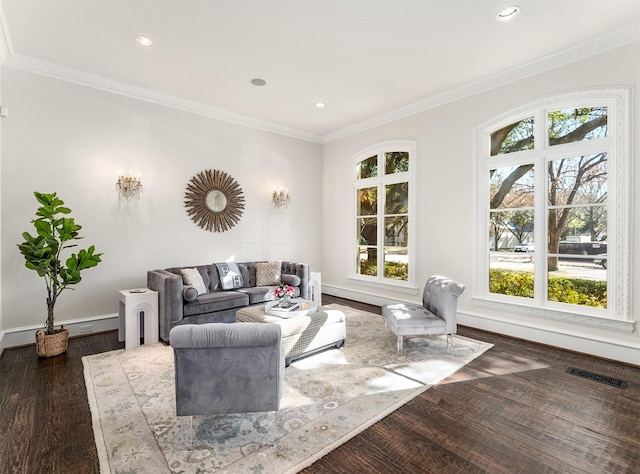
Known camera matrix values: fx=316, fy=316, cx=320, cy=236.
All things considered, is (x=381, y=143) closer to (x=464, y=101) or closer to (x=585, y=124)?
(x=464, y=101)

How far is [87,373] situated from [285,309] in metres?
2.04

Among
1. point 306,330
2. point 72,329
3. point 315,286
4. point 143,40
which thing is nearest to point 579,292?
point 306,330

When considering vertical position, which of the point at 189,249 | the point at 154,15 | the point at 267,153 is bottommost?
the point at 189,249

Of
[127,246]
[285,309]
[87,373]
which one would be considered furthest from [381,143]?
[87,373]

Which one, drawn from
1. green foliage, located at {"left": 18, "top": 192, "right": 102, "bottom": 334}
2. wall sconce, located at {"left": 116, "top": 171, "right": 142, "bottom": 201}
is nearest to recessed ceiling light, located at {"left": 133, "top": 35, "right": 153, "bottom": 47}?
wall sconce, located at {"left": 116, "top": 171, "right": 142, "bottom": 201}

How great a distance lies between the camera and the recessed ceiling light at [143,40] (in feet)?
11.2

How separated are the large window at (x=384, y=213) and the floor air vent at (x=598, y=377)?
2.51m

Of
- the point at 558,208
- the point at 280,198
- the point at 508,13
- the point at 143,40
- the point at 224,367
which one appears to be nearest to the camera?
the point at 224,367

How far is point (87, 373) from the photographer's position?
3.13 metres

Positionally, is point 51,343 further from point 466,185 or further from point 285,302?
point 466,185

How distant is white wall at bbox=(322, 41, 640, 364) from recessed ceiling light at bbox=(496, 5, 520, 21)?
1.28m

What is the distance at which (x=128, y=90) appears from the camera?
4.58 m

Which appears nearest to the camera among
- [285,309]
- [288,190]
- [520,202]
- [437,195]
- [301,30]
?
[301,30]

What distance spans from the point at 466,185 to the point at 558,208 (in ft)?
3.86
